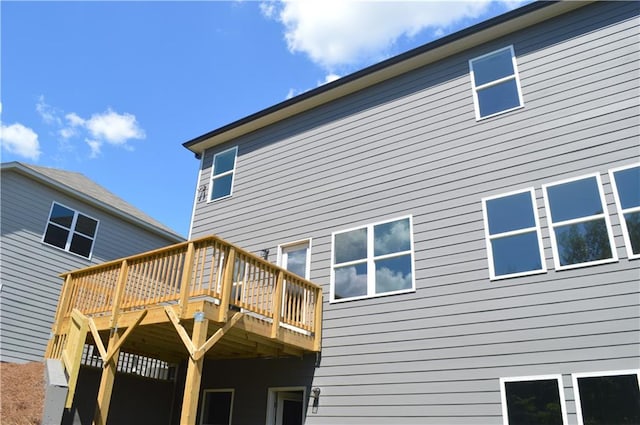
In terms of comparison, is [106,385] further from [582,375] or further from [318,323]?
[582,375]

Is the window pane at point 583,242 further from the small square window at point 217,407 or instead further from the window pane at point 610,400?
the small square window at point 217,407

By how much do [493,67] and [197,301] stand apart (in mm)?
6621

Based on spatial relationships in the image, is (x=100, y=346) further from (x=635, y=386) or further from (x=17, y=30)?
(x=17, y=30)

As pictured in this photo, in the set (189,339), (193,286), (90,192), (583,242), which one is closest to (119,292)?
(193,286)

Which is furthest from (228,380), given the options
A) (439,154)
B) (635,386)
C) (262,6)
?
(262,6)

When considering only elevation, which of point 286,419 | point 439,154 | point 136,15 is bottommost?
point 286,419

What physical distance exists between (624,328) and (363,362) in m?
3.79

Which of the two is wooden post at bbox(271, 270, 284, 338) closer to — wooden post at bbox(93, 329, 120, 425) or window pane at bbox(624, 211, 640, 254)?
wooden post at bbox(93, 329, 120, 425)

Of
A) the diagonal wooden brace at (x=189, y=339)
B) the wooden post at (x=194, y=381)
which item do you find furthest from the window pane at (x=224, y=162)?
the wooden post at (x=194, y=381)

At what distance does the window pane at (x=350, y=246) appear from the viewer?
336 inches

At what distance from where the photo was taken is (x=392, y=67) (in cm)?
934

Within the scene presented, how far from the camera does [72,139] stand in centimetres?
2000

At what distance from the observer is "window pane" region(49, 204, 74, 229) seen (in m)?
13.1

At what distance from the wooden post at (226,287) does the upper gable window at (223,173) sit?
4570mm
